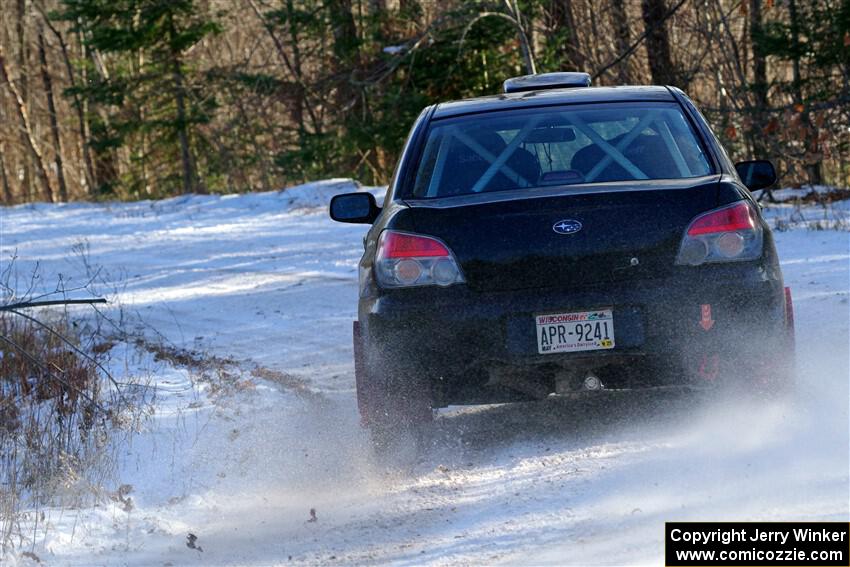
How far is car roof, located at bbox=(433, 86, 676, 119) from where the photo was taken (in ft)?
20.1

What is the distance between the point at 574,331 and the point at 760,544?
1.35 metres

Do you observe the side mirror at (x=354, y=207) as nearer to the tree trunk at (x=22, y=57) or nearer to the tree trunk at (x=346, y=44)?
the tree trunk at (x=346, y=44)

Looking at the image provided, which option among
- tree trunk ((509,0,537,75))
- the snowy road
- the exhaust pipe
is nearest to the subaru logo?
the exhaust pipe

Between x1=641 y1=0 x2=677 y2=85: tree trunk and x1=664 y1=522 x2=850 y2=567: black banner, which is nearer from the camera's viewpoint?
x1=664 y1=522 x2=850 y2=567: black banner

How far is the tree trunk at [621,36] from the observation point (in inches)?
911

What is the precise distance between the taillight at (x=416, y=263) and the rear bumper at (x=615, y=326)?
50mm

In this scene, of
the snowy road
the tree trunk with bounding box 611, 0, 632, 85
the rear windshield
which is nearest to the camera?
the snowy road

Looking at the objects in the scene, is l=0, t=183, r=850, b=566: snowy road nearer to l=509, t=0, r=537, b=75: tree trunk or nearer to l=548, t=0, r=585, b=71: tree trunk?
l=509, t=0, r=537, b=75: tree trunk

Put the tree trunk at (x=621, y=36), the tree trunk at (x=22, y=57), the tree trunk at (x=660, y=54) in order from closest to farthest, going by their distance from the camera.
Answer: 1. the tree trunk at (x=660, y=54)
2. the tree trunk at (x=621, y=36)
3. the tree trunk at (x=22, y=57)

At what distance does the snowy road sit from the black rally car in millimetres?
322

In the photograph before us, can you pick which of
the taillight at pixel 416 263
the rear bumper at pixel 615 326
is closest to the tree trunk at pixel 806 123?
the rear bumper at pixel 615 326

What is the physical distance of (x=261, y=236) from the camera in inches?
650

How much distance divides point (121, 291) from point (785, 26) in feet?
34.4

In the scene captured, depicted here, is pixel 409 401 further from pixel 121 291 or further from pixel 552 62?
pixel 552 62
